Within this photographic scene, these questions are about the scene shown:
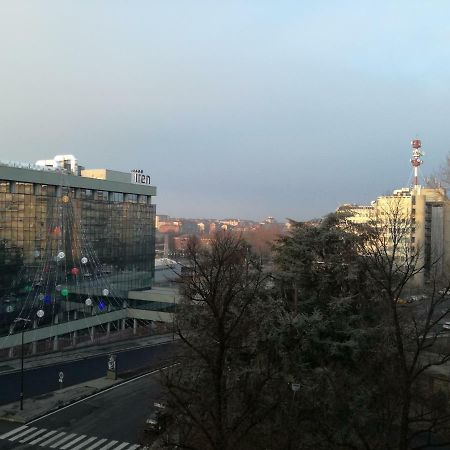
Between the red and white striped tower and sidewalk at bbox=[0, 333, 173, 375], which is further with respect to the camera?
the red and white striped tower

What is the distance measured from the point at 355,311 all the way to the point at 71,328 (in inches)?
1057

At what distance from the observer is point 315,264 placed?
16.8 metres

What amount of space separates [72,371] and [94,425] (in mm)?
9695

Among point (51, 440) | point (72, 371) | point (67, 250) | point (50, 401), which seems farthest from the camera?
point (67, 250)

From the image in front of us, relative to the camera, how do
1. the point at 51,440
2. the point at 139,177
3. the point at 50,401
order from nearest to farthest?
the point at 51,440 < the point at 50,401 < the point at 139,177

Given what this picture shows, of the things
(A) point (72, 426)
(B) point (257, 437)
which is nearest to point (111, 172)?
(A) point (72, 426)

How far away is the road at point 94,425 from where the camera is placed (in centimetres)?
1847

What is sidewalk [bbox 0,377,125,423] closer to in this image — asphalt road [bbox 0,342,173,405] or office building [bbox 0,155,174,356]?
asphalt road [bbox 0,342,173,405]

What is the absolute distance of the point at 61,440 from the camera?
18.8 meters

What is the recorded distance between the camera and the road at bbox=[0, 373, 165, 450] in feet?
60.6

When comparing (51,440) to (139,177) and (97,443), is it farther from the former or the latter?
(139,177)

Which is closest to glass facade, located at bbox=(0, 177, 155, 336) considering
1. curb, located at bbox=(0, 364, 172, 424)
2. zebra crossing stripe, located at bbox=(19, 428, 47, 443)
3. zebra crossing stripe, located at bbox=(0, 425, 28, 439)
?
curb, located at bbox=(0, 364, 172, 424)

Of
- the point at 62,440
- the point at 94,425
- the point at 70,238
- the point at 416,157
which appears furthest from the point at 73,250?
the point at 416,157

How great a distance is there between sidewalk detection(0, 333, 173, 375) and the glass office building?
2.85 m
